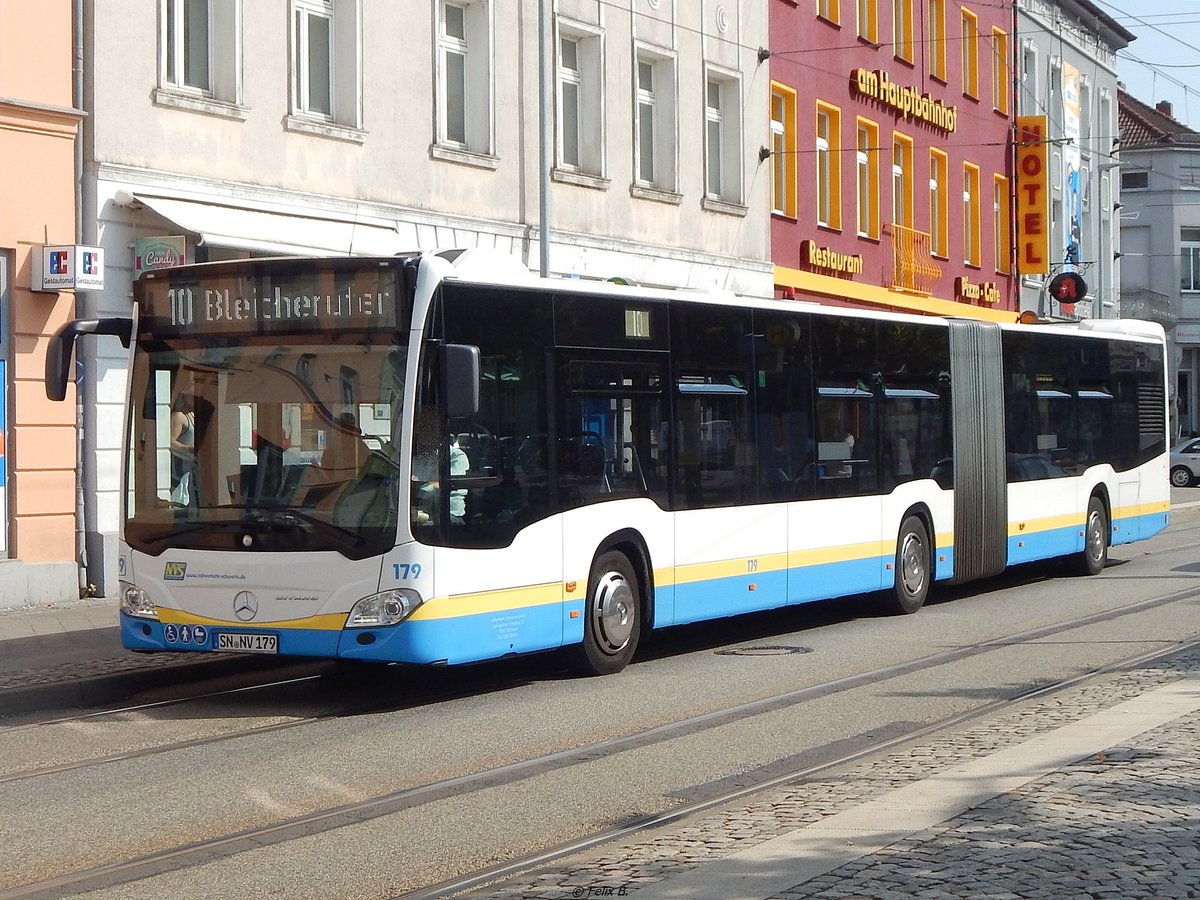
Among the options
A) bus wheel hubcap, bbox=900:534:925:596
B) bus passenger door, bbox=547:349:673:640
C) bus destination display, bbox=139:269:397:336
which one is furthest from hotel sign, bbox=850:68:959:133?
bus destination display, bbox=139:269:397:336

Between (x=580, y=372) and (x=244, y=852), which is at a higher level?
(x=580, y=372)

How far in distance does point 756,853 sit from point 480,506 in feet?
16.4

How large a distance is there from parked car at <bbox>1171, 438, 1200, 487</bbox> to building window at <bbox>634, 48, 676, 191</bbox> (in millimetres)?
27124

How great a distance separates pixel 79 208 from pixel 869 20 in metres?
20.9

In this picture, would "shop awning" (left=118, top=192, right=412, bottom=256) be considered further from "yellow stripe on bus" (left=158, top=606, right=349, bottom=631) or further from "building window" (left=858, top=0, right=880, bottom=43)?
"building window" (left=858, top=0, right=880, bottom=43)

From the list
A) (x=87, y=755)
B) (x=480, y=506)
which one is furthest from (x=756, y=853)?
(x=480, y=506)

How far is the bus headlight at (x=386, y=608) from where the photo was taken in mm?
10820

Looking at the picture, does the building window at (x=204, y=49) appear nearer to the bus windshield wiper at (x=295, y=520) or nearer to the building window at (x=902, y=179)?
the bus windshield wiper at (x=295, y=520)

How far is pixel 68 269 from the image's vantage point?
680 inches

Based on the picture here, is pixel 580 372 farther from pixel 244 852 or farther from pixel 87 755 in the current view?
pixel 244 852

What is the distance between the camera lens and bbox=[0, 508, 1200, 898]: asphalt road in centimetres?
718

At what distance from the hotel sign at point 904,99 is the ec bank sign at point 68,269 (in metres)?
19.9

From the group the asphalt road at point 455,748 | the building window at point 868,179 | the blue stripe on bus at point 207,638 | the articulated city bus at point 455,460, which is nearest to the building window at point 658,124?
the building window at point 868,179

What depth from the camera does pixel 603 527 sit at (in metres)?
12.5
